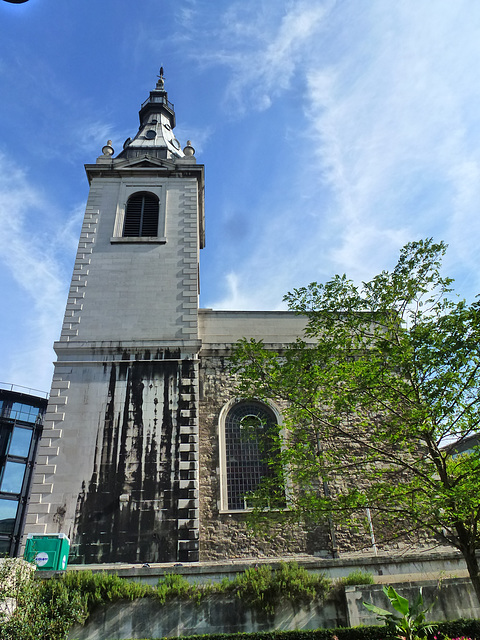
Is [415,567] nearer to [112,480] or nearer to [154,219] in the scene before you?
[112,480]

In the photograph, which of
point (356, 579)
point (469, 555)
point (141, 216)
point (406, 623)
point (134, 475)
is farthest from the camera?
point (141, 216)

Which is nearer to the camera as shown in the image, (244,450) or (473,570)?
(473,570)

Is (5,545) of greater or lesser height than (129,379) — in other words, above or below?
below

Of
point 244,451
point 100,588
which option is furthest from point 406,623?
point 244,451

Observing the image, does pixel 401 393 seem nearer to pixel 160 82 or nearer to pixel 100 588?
pixel 100 588

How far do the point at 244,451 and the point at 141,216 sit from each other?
9971 millimetres

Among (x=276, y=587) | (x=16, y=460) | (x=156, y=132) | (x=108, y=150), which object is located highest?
(x=156, y=132)

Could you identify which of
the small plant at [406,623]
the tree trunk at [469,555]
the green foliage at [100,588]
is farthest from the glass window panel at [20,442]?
the tree trunk at [469,555]

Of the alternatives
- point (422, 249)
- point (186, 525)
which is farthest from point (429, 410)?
point (186, 525)

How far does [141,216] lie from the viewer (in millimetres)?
19266

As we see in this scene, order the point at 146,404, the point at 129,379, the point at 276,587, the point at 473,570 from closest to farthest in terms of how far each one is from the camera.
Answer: the point at 473,570
the point at 276,587
the point at 146,404
the point at 129,379

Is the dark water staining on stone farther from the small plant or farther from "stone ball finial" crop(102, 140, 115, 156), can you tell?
"stone ball finial" crop(102, 140, 115, 156)

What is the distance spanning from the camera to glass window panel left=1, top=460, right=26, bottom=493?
30.4 meters

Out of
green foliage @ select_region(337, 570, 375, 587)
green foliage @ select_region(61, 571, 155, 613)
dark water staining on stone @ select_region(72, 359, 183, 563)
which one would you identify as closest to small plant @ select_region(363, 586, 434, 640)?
green foliage @ select_region(337, 570, 375, 587)
